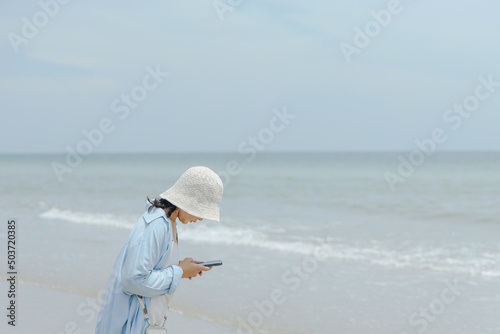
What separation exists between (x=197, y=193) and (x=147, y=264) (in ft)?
1.11

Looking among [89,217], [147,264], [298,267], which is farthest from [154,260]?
[89,217]

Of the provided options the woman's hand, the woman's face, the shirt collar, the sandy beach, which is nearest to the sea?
the sandy beach

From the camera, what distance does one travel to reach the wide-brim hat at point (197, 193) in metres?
2.23

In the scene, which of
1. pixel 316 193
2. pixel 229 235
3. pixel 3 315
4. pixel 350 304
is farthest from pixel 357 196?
pixel 3 315

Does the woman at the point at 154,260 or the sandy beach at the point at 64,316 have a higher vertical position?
the woman at the point at 154,260

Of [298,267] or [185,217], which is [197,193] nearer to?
[185,217]

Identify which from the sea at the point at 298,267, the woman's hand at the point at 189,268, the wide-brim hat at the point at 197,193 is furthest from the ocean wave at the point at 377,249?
the wide-brim hat at the point at 197,193

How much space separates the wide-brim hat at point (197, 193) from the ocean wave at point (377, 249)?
6856mm

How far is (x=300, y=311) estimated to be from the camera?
19.6 feet

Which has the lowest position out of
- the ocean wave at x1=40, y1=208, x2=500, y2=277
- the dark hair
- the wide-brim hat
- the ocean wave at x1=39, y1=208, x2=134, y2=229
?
the ocean wave at x1=39, y1=208, x2=134, y2=229

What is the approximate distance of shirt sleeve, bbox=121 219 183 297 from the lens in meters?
2.09

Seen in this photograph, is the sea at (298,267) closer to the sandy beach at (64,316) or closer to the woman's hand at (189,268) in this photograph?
the sandy beach at (64,316)

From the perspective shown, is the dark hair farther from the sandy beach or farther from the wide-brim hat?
the sandy beach

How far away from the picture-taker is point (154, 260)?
7.05ft
